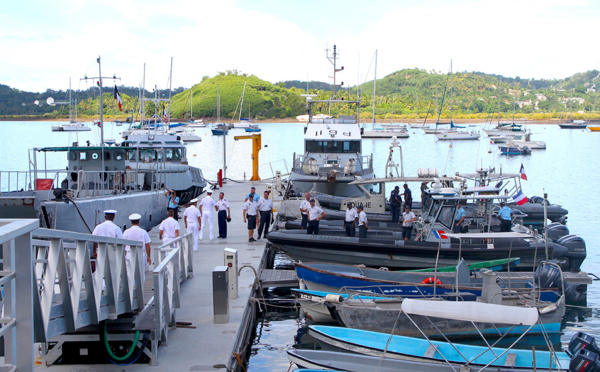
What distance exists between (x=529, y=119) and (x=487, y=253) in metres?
154

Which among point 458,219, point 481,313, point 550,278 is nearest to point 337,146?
point 458,219

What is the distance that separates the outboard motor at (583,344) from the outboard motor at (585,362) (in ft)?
0.73

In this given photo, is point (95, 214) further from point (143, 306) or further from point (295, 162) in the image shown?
point (295, 162)

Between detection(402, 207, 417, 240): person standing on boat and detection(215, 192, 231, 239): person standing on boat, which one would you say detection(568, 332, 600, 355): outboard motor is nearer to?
detection(402, 207, 417, 240): person standing on boat

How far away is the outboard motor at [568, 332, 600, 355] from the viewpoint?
28.0 feet

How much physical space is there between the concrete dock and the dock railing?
4030 millimetres

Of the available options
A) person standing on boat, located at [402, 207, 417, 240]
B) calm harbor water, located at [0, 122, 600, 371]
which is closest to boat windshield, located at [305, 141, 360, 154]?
calm harbor water, located at [0, 122, 600, 371]

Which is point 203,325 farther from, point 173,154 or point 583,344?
point 173,154

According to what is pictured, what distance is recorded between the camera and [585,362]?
26.9 feet

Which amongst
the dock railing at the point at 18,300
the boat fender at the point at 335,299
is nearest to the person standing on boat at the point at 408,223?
the boat fender at the point at 335,299

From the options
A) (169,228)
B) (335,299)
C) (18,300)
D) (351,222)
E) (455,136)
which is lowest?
(335,299)

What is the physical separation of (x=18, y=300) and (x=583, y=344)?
299 inches

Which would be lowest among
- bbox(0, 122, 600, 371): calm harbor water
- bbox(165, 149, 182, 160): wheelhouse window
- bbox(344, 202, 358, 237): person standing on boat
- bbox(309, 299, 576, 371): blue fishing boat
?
bbox(0, 122, 600, 371): calm harbor water

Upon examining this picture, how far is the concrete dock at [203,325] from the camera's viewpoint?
8.24m
